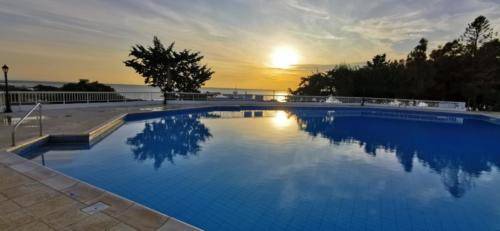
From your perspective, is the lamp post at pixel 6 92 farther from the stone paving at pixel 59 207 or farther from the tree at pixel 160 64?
the tree at pixel 160 64

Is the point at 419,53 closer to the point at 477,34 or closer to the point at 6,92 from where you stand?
the point at 477,34

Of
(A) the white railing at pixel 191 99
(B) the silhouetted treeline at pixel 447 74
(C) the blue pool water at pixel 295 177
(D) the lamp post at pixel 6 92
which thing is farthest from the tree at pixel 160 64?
(B) the silhouetted treeline at pixel 447 74

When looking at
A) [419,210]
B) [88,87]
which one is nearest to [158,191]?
[419,210]

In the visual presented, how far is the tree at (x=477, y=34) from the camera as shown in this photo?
Answer: 17312mm

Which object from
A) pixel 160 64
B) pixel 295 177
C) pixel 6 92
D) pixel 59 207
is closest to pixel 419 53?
pixel 160 64

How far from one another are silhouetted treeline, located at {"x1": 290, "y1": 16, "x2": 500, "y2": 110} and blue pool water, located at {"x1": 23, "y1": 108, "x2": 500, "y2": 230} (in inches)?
469

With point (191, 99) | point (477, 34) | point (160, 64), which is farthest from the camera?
point (477, 34)

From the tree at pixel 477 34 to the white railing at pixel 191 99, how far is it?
5.70m

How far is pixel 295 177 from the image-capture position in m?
4.34

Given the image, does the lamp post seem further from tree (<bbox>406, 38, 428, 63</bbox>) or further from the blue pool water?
tree (<bbox>406, 38, 428, 63</bbox>)

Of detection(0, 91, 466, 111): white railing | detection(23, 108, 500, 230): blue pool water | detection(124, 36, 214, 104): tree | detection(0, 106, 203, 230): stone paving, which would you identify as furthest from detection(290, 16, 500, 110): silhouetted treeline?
detection(0, 106, 203, 230): stone paving

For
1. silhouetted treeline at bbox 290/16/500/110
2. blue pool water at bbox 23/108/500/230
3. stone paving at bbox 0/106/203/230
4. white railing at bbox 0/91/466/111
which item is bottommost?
blue pool water at bbox 23/108/500/230

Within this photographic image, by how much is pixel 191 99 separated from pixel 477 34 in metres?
21.0

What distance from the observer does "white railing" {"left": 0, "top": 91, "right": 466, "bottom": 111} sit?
9463mm
